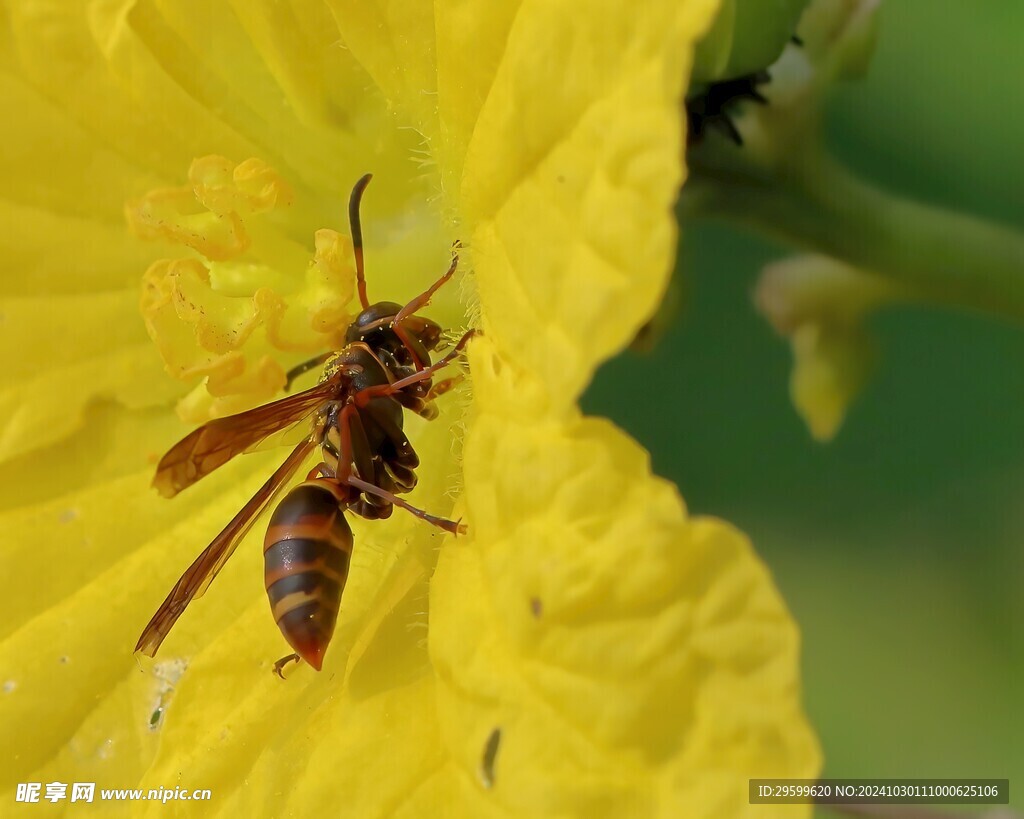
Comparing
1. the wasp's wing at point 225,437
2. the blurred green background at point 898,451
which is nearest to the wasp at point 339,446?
the wasp's wing at point 225,437

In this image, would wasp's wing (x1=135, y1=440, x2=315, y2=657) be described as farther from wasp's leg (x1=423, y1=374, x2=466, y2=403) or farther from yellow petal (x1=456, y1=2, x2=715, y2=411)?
yellow petal (x1=456, y1=2, x2=715, y2=411)

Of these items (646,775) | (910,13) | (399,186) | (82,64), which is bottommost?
(646,775)

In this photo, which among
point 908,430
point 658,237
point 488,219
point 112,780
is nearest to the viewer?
point 658,237

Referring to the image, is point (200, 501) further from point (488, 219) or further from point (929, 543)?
point (929, 543)

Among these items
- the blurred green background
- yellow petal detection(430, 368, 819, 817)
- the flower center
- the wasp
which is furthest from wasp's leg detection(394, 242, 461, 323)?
the blurred green background

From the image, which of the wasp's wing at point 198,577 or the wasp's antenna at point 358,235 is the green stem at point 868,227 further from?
the wasp's wing at point 198,577

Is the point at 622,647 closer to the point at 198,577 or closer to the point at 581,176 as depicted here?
the point at 581,176

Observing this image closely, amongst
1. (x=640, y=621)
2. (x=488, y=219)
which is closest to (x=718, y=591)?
(x=640, y=621)

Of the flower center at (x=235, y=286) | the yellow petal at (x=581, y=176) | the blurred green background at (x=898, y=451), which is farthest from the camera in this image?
the blurred green background at (x=898, y=451)
